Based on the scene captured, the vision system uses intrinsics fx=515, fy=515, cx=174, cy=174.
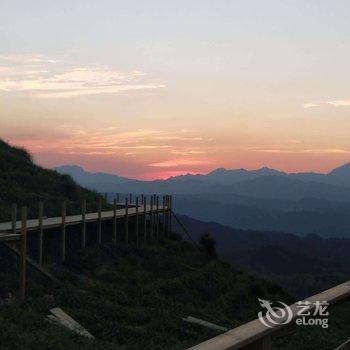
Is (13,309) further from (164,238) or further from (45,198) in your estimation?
(164,238)

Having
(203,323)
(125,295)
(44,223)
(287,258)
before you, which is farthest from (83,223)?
(287,258)

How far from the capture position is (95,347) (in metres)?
8.68

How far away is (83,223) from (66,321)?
8772 millimetres

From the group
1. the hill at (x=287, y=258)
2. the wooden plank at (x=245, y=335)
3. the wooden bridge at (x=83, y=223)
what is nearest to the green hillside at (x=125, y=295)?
the wooden bridge at (x=83, y=223)

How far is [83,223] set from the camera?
20109 millimetres

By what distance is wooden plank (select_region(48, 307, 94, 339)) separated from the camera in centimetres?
1086

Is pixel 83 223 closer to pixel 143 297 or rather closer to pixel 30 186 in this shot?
pixel 143 297

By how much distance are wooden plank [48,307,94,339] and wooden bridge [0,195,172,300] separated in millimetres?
1548

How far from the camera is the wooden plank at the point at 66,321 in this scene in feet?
35.6

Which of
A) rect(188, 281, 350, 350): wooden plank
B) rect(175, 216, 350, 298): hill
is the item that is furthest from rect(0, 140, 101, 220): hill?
A: rect(188, 281, 350, 350): wooden plank

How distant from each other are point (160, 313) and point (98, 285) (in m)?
3.35

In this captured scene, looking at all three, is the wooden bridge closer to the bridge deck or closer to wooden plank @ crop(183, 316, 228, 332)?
the bridge deck

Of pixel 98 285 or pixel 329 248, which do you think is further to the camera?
pixel 329 248

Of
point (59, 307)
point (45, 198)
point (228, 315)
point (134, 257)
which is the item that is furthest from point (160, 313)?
point (45, 198)
